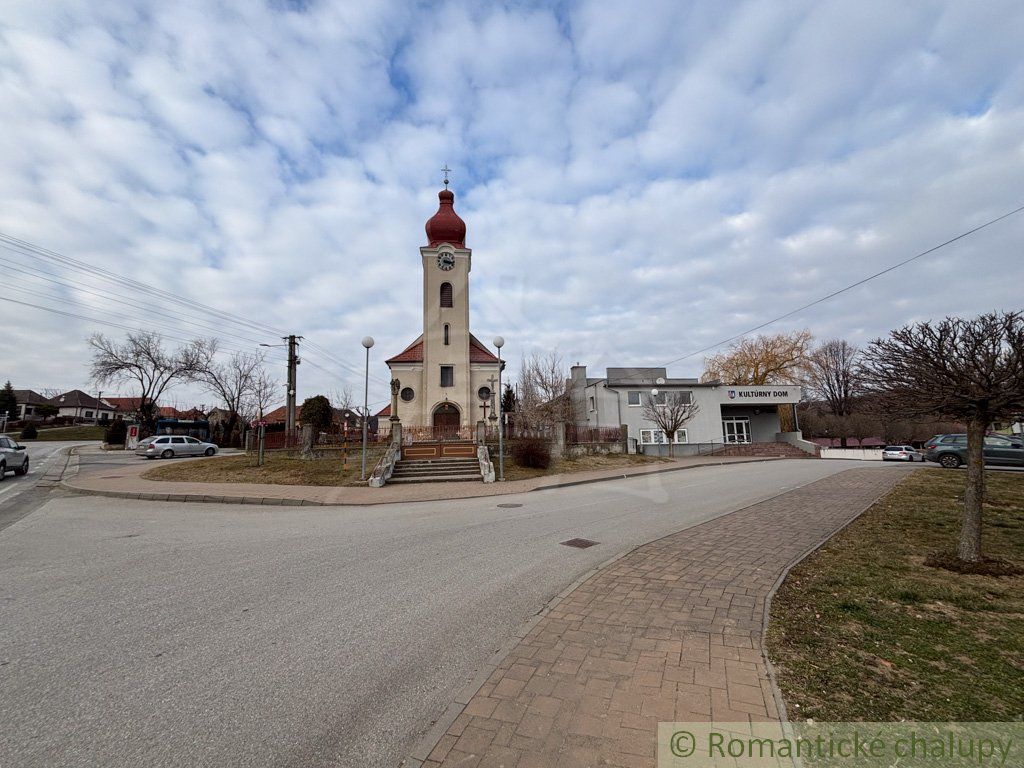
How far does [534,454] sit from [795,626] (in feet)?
54.6

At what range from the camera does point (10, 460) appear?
59.8ft

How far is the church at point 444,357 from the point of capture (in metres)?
31.2

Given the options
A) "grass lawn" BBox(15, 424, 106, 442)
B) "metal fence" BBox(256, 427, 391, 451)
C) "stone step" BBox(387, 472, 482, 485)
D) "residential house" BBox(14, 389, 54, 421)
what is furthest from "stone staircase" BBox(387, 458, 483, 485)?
"residential house" BBox(14, 389, 54, 421)

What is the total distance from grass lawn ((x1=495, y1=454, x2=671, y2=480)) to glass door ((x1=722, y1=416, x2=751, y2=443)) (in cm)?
1713

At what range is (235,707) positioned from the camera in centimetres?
293

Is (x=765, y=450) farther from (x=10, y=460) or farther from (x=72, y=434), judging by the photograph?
(x=72, y=434)

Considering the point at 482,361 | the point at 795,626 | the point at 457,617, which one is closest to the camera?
the point at 795,626

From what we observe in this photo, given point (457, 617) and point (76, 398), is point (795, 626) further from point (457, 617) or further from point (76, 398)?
Answer: point (76, 398)

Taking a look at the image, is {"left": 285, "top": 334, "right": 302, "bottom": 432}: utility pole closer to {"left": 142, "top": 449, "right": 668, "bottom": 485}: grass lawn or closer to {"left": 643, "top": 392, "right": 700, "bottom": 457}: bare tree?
{"left": 142, "top": 449, "right": 668, "bottom": 485}: grass lawn

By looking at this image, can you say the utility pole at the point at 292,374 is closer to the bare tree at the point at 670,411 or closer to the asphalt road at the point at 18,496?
the asphalt road at the point at 18,496

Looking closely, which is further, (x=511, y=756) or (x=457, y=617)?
(x=457, y=617)

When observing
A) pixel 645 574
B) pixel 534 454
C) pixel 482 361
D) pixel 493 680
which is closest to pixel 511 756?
pixel 493 680

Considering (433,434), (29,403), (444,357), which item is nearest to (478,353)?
(444,357)

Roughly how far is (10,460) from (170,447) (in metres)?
11.2
